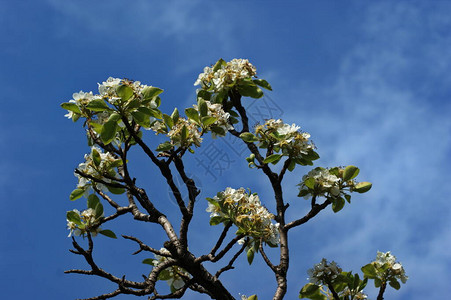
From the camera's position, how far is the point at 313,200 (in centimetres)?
339

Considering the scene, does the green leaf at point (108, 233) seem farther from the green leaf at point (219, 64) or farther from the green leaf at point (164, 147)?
the green leaf at point (219, 64)

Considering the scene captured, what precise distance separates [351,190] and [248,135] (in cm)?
85

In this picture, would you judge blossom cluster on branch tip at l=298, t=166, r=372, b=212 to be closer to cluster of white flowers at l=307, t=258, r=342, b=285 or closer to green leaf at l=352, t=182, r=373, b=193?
green leaf at l=352, t=182, r=373, b=193

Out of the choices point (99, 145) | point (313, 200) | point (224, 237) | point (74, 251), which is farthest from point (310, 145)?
point (74, 251)

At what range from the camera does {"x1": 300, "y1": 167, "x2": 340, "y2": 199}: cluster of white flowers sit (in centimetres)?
329

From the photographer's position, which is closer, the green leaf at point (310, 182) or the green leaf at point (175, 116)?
the green leaf at point (175, 116)

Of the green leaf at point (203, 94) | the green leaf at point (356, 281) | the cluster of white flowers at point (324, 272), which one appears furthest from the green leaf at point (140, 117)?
the green leaf at point (356, 281)

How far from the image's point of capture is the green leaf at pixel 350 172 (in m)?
3.30

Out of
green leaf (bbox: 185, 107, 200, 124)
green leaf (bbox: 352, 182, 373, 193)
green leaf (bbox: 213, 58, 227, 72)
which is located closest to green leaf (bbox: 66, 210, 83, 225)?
green leaf (bbox: 185, 107, 200, 124)

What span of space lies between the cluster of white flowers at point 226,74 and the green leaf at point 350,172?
3.57 feet

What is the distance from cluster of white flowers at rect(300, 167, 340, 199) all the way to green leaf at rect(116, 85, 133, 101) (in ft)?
4.56

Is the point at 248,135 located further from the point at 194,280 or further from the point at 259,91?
the point at 194,280

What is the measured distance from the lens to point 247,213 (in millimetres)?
2977

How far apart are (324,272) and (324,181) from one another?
68 cm
